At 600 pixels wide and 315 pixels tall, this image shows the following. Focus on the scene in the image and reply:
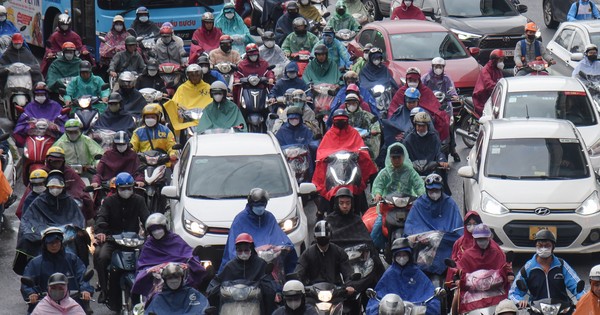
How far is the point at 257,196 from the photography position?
20500 mm

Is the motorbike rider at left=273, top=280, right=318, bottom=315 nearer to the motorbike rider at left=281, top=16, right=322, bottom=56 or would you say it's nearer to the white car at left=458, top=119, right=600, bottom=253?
the white car at left=458, top=119, right=600, bottom=253

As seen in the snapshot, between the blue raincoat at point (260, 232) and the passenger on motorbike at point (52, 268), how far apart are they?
5.45 ft

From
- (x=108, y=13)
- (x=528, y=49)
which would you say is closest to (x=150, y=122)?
(x=108, y=13)

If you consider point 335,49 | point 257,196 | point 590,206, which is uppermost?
point 257,196

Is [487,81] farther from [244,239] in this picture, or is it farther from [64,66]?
[244,239]

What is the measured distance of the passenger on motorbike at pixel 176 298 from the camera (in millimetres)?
18594

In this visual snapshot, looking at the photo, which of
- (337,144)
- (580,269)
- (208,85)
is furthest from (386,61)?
→ (580,269)

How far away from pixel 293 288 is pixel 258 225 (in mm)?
2771

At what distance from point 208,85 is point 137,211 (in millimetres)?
6408

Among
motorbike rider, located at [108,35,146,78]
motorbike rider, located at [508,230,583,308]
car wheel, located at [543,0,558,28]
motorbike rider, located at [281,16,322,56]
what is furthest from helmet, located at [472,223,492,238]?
car wheel, located at [543,0,558,28]

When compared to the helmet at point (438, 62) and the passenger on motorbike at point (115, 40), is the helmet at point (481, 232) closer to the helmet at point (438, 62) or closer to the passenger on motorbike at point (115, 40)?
the helmet at point (438, 62)

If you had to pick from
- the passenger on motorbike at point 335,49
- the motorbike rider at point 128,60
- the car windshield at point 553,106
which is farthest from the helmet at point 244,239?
the passenger on motorbike at point 335,49

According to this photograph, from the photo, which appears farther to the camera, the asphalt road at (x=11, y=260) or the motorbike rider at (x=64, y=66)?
the motorbike rider at (x=64, y=66)

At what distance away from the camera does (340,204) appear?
2094cm
